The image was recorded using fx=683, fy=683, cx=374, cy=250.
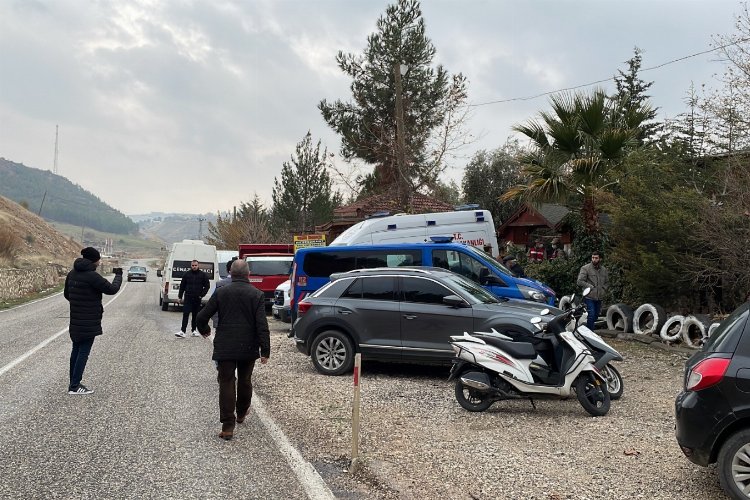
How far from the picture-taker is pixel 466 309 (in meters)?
9.80

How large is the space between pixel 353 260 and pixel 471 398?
5.96 metres

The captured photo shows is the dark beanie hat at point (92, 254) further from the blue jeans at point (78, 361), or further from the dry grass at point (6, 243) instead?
the dry grass at point (6, 243)

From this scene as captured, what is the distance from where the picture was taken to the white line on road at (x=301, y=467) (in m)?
5.14

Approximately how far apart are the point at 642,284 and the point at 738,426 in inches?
357

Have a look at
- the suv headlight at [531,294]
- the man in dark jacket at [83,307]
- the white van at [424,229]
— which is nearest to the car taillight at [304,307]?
the man in dark jacket at [83,307]

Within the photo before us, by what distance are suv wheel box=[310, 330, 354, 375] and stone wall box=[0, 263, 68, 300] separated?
1070 inches

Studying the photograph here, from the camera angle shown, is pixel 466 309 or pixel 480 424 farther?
pixel 466 309

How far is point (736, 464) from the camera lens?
4801mm

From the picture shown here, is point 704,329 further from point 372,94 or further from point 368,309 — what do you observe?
point 372,94

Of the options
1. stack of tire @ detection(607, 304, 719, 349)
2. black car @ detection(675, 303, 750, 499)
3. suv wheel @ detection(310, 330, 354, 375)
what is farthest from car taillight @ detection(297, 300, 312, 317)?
stack of tire @ detection(607, 304, 719, 349)

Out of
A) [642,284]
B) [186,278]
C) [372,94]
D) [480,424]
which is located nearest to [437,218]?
[642,284]

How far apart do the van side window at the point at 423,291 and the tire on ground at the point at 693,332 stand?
16.2 ft

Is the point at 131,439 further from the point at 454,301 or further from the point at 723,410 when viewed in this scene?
the point at 723,410

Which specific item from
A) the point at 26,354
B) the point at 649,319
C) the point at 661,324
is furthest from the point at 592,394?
the point at 26,354
